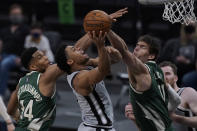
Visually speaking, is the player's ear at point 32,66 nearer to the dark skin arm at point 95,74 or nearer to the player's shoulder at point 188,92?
the dark skin arm at point 95,74

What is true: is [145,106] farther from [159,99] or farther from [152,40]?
[152,40]

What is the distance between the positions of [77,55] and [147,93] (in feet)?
3.22

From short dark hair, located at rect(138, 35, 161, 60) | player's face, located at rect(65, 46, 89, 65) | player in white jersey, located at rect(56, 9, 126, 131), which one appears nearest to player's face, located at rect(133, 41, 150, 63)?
short dark hair, located at rect(138, 35, 161, 60)

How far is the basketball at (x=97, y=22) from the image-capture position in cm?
706

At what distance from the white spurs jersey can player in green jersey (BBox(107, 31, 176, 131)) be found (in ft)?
1.60

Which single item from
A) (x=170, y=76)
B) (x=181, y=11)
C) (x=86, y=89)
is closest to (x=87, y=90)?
(x=86, y=89)

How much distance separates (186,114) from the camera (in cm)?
806

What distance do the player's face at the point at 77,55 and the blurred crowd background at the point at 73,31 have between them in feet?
13.6

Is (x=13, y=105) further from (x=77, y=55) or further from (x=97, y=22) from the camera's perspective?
(x=97, y=22)

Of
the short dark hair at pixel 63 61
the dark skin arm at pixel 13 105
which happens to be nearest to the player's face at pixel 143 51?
the short dark hair at pixel 63 61

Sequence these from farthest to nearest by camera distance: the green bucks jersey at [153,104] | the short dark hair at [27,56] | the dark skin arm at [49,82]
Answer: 1. the short dark hair at [27,56]
2. the dark skin arm at [49,82]
3. the green bucks jersey at [153,104]

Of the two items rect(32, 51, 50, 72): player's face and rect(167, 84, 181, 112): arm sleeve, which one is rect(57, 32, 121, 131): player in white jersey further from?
rect(167, 84, 181, 112): arm sleeve

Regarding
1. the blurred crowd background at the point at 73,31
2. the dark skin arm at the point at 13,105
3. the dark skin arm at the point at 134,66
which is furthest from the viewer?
the blurred crowd background at the point at 73,31

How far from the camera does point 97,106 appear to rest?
7980 mm
